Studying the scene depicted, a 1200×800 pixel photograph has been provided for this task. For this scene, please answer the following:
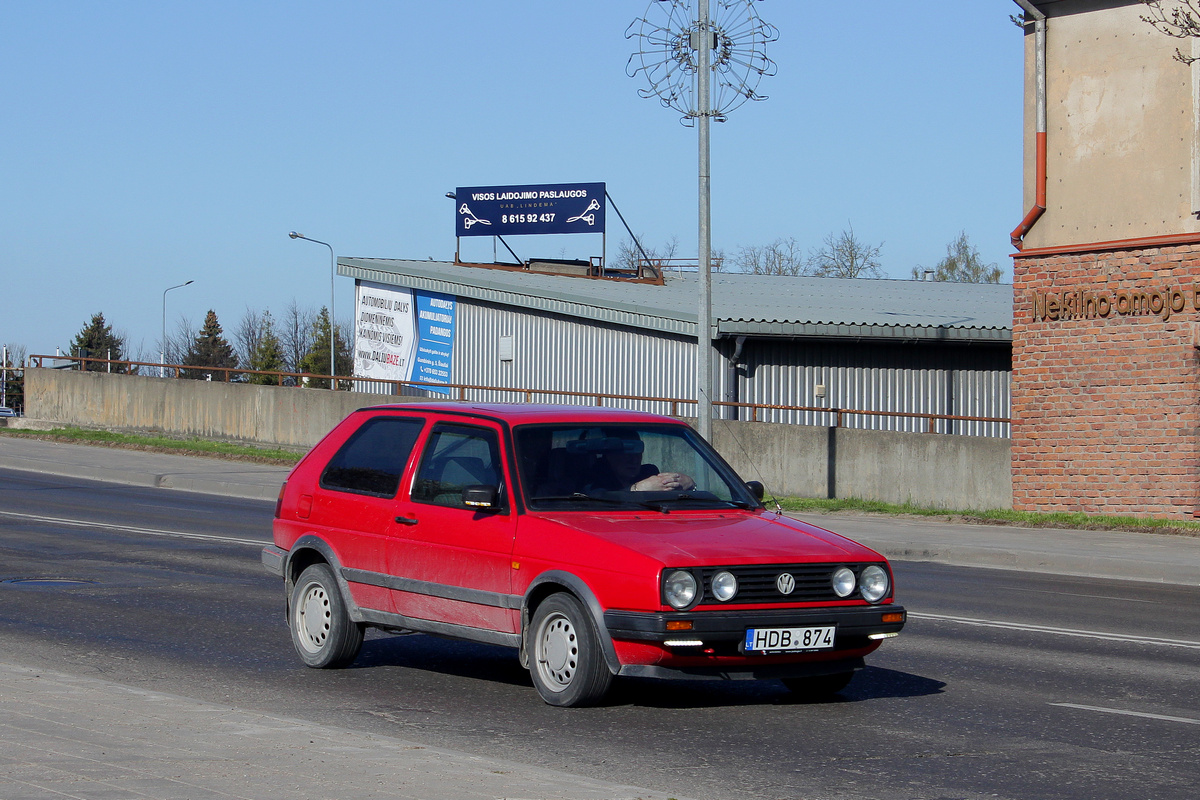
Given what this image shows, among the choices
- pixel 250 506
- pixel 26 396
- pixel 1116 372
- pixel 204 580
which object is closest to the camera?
pixel 204 580

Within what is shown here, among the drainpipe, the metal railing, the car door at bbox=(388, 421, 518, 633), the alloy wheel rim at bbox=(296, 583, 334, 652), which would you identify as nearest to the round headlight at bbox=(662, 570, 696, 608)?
the car door at bbox=(388, 421, 518, 633)

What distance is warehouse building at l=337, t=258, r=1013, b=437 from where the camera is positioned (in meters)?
29.8

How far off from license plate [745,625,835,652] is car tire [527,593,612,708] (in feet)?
2.52

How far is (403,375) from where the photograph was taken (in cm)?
3884

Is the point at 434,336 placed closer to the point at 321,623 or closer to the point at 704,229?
the point at 704,229

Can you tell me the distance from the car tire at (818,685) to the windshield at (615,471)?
3.42 ft

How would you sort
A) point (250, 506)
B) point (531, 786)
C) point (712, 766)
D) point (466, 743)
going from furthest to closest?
1. point (250, 506)
2. point (466, 743)
3. point (712, 766)
4. point (531, 786)

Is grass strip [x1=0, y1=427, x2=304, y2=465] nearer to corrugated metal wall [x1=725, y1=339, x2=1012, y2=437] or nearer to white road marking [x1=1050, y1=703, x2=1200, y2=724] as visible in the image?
corrugated metal wall [x1=725, y1=339, x2=1012, y2=437]

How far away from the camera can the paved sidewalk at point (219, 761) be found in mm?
5328

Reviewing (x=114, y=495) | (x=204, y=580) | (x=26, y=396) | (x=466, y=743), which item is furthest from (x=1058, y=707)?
(x=26, y=396)

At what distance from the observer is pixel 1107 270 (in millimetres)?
20656

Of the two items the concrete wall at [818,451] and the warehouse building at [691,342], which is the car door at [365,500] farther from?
the warehouse building at [691,342]

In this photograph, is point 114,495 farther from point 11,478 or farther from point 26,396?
point 26,396

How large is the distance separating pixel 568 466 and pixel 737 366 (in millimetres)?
22023
